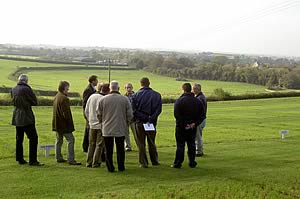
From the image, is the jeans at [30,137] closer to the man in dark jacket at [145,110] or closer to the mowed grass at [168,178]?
the mowed grass at [168,178]

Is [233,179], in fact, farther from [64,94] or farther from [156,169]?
[64,94]

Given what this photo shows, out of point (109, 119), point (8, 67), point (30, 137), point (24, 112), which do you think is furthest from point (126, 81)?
point (109, 119)

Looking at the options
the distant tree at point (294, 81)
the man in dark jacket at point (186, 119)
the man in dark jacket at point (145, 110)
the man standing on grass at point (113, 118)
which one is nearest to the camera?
the man standing on grass at point (113, 118)

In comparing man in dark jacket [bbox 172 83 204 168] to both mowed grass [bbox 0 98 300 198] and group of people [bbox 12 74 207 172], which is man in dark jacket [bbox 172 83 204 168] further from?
mowed grass [bbox 0 98 300 198]

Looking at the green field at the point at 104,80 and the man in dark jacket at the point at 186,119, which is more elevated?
the man in dark jacket at the point at 186,119

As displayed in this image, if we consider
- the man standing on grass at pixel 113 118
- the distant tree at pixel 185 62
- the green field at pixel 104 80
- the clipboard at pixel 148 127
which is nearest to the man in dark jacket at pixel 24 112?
the man standing on grass at pixel 113 118

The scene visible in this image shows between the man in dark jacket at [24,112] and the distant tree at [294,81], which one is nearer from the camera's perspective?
the man in dark jacket at [24,112]

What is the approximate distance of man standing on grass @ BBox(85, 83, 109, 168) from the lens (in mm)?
11500

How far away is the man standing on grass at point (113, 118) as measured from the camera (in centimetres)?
1095

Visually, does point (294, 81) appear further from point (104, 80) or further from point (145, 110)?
point (145, 110)

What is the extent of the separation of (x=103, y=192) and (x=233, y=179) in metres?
3.16

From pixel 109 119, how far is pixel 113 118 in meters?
0.10

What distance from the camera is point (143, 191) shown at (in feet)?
30.1

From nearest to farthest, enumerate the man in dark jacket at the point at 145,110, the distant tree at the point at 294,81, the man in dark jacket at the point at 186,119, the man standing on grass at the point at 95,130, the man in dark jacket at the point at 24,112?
the man in dark jacket at the point at 24,112
the man standing on grass at the point at 95,130
the man in dark jacket at the point at 186,119
the man in dark jacket at the point at 145,110
the distant tree at the point at 294,81
